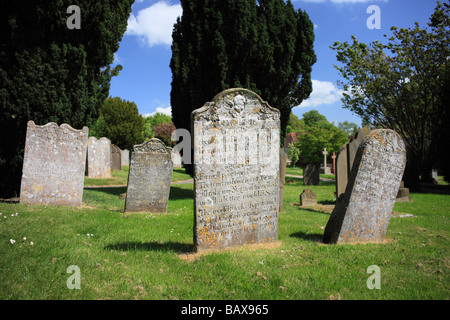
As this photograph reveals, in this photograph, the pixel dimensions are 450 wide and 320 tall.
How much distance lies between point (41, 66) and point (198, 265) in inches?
342

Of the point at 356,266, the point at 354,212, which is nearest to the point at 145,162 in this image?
the point at 354,212

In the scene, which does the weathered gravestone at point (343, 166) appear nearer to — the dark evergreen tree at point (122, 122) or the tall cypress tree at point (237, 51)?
the tall cypress tree at point (237, 51)

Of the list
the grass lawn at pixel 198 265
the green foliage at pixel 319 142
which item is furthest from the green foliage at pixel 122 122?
the grass lawn at pixel 198 265

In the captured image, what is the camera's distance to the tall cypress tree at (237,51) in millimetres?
11875

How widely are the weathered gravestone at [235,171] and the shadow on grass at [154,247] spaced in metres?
0.49

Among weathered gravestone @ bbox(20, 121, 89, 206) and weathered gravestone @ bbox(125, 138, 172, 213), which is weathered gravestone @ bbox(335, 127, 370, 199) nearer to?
weathered gravestone @ bbox(125, 138, 172, 213)

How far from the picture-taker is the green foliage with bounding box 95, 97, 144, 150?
39.0m

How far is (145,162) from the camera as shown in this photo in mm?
8664

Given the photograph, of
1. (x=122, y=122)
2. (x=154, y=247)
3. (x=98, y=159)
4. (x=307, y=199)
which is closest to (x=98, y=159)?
(x=98, y=159)

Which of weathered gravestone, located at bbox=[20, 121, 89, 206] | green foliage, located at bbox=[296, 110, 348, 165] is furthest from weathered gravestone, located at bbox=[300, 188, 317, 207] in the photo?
green foliage, located at bbox=[296, 110, 348, 165]

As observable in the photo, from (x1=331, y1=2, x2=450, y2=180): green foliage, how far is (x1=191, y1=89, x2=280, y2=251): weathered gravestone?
16.6m

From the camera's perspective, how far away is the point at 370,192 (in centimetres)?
531
